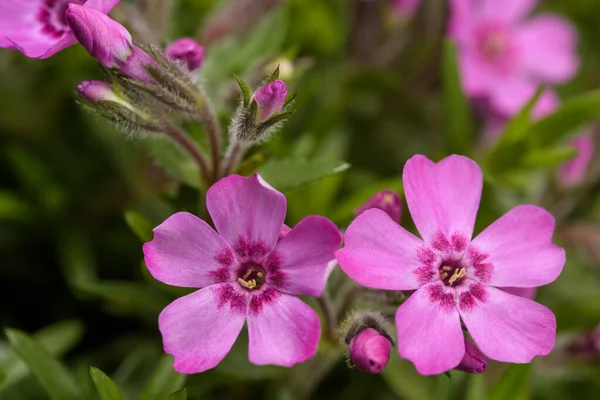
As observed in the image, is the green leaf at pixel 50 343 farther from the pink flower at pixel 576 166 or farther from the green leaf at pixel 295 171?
the pink flower at pixel 576 166

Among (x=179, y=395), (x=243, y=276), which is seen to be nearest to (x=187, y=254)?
(x=243, y=276)

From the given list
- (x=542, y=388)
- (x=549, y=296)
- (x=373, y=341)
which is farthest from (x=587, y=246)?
(x=373, y=341)

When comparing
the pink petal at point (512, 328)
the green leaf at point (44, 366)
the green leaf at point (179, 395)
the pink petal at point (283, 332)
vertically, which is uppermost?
the pink petal at point (283, 332)

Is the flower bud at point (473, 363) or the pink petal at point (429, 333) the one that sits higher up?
the pink petal at point (429, 333)

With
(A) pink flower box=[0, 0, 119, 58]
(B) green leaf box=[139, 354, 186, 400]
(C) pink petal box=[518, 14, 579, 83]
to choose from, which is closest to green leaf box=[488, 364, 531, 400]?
(B) green leaf box=[139, 354, 186, 400]

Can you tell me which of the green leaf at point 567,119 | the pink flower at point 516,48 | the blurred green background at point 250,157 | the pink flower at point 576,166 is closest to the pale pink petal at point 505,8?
the pink flower at point 516,48

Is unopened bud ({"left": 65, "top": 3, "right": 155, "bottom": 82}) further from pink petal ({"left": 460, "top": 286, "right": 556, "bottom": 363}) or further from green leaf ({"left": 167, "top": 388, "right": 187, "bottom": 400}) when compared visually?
pink petal ({"left": 460, "top": 286, "right": 556, "bottom": 363})

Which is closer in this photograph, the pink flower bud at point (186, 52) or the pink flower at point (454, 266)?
the pink flower at point (454, 266)

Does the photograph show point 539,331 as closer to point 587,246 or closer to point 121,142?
point 587,246
